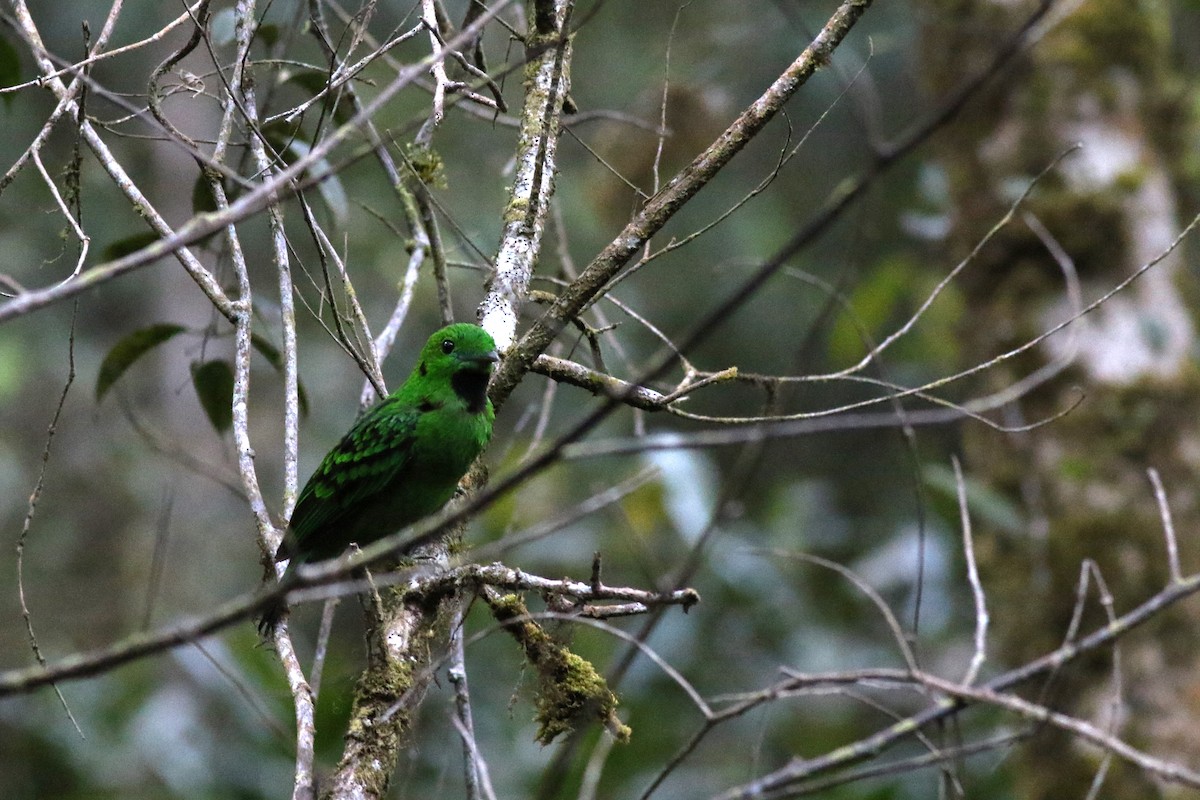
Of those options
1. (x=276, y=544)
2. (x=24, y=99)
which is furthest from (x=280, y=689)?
(x=24, y=99)

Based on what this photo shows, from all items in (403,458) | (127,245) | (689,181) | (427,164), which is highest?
(127,245)

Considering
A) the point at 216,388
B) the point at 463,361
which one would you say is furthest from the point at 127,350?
the point at 463,361

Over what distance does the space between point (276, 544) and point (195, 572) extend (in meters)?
8.57

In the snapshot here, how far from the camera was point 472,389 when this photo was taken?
441 centimetres

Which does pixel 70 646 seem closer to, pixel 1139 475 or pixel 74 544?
pixel 74 544

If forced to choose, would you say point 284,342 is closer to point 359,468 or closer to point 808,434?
point 359,468

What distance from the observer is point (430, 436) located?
4398 mm

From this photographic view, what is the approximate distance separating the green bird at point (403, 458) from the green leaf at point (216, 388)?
46cm

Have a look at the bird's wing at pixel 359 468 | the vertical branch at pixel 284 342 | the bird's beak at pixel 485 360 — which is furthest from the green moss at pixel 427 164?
the bird's wing at pixel 359 468

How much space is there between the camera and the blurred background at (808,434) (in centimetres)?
557

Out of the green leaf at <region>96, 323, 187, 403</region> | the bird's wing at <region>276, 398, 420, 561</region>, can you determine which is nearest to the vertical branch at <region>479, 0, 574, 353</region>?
the bird's wing at <region>276, 398, 420, 561</region>

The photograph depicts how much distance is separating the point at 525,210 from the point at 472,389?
A: 2.36 ft

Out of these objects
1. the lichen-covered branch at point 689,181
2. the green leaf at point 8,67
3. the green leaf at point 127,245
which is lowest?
the lichen-covered branch at point 689,181

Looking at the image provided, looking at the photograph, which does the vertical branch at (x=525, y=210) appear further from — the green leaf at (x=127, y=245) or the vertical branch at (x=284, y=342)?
the green leaf at (x=127, y=245)
